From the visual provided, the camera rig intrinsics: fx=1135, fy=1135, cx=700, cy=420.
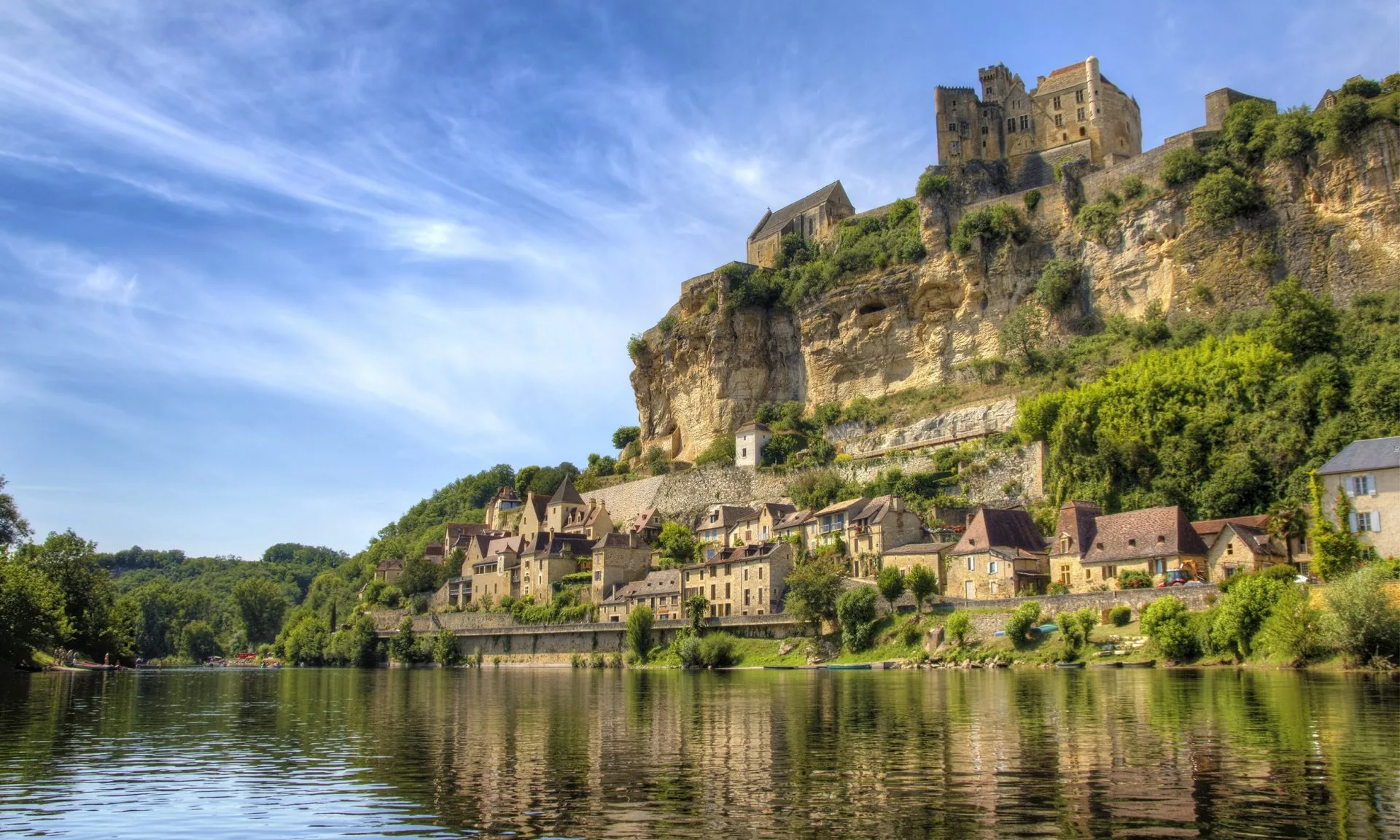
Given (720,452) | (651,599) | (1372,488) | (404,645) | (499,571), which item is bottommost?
(404,645)

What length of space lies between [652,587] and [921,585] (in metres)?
23.4

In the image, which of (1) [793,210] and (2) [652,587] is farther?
(1) [793,210]

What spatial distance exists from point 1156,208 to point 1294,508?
2832 cm

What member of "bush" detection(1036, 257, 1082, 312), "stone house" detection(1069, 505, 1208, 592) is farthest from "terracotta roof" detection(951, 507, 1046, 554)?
"bush" detection(1036, 257, 1082, 312)

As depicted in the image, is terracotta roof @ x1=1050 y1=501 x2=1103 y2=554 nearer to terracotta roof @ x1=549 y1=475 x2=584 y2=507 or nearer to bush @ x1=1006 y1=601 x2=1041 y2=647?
bush @ x1=1006 y1=601 x2=1041 y2=647

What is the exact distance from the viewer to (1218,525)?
51938 mm

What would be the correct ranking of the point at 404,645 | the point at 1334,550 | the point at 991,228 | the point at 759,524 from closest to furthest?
1. the point at 1334,550
2. the point at 759,524
3. the point at 991,228
4. the point at 404,645

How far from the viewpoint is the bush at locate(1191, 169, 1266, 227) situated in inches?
2685

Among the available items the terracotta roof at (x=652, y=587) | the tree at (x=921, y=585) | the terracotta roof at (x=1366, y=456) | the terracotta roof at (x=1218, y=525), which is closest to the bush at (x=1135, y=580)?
the terracotta roof at (x=1218, y=525)

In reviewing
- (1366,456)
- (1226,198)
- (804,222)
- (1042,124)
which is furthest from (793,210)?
(1366,456)

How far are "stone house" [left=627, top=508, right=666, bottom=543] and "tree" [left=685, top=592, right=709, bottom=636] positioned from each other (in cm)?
1601

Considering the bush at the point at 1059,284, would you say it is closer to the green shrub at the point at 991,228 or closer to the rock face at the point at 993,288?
the rock face at the point at 993,288

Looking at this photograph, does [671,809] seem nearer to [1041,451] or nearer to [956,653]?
[956,653]

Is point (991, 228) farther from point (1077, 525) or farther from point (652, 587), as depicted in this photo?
point (652, 587)
